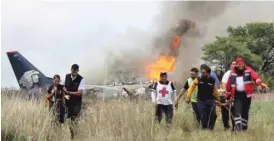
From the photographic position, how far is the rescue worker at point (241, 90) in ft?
28.1

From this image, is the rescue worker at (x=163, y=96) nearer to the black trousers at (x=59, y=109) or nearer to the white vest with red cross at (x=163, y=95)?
the white vest with red cross at (x=163, y=95)

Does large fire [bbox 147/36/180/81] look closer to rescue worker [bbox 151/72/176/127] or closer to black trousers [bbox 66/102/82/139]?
rescue worker [bbox 151/72/176/127]

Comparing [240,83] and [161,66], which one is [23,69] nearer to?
[161,66]

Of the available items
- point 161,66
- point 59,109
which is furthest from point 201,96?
point 161,66

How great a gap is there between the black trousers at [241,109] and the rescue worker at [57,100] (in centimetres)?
321

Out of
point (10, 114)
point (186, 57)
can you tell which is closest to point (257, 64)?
point (186, 57)

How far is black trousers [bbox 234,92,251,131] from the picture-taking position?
871 cm

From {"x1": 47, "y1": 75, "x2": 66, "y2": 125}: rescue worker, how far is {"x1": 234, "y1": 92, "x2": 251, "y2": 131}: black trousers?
3.21 metres

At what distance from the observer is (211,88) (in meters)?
9.34

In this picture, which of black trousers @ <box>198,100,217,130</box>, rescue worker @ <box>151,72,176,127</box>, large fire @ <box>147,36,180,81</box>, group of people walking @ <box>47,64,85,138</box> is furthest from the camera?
large fire @ <box>147,36,180,81</box>

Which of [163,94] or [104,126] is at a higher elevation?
[163,94]

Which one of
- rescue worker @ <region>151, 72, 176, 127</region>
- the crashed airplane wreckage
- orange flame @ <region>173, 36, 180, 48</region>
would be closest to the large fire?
orange flame @ <region>173, 36, 180, 48</region>

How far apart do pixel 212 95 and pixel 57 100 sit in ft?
9.87

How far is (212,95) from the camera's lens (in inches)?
370
